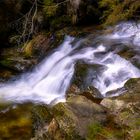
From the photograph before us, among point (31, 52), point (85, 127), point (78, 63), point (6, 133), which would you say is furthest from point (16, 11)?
point (85, 127)

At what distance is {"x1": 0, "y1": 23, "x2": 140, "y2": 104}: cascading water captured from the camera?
966 cm

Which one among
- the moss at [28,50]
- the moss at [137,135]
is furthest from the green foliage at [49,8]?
the moss at [137,135]

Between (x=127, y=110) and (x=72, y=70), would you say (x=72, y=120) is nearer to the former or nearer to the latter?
(x=127, y=110)

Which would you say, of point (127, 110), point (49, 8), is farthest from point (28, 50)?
point (127, 110)

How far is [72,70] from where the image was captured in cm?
1049

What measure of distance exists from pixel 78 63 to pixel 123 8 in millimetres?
2255

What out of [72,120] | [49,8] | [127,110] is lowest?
[49,8]

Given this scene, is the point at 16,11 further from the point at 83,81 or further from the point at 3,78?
the point at 83,81

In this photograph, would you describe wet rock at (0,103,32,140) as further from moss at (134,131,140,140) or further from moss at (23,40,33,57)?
moss at (23,40,33,57)

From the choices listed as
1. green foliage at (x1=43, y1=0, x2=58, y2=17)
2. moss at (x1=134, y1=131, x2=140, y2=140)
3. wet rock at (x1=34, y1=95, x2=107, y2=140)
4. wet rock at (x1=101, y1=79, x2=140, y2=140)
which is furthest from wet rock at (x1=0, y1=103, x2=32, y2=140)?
green foliage at (x1=43, y1=0, x2=58, y2=17)

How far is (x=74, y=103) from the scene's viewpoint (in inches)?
278

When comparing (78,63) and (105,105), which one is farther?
(78,63)

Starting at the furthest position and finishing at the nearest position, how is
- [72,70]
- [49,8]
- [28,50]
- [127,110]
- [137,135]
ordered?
[49,8], [28,50], [72,70], [127,110], [137,135]

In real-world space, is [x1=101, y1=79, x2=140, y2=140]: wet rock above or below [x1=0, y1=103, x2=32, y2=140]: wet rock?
above
